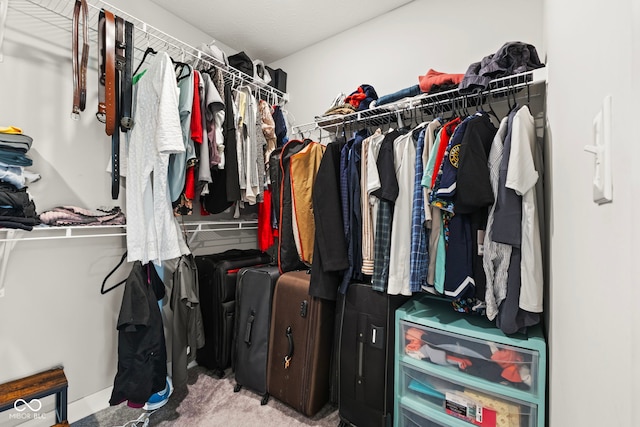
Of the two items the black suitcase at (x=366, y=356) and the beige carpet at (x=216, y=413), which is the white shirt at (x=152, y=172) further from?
the black suitcase at (x=366, y=356)

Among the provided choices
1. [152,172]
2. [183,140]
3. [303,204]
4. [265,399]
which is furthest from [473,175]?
[265,399]

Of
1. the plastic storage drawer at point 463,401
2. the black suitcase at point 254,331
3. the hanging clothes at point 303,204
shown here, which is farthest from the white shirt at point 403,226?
the black suitcase at point 254,331

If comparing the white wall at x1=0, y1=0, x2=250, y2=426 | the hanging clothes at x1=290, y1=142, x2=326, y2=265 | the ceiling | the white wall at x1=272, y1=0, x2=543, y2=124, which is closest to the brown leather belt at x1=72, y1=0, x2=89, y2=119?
the white wall at x1=0, y1=0, x2=250, y2=426

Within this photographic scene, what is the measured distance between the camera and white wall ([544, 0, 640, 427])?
31cm

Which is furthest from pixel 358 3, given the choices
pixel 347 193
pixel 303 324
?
pixel 303 324

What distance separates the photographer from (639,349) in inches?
10.5

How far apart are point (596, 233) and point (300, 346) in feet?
4.88

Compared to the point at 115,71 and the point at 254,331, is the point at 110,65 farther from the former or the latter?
the point at 254,331

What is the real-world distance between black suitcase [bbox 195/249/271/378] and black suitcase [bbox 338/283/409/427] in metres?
0.82

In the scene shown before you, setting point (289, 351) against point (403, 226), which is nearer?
point (403, 226)

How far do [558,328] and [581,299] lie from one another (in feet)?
1.23

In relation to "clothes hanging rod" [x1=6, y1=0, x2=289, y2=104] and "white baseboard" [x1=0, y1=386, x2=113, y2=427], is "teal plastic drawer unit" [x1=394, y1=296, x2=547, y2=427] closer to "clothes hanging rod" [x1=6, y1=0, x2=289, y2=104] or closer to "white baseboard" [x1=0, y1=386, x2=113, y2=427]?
"white baseboard" [x1=0, y1=386, x2=113, y2=427]

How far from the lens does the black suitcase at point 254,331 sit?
177 centimetres

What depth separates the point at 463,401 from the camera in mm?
1211
